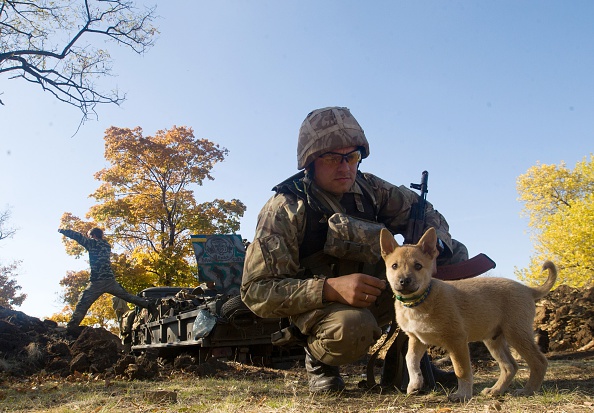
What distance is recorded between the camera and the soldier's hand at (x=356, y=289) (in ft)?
14.3

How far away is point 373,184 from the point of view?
5.69m

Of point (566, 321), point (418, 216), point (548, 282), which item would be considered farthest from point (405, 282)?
point (566, 321)

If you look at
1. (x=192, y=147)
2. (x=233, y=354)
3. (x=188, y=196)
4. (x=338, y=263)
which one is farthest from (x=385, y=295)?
(x=192, y=147)

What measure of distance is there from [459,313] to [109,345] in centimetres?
Answer: 708

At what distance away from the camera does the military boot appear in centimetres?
483

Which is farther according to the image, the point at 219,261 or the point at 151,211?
the point at 151,211

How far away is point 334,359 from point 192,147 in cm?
2568

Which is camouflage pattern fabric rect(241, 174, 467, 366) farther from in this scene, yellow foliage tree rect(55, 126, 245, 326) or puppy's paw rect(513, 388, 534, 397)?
yellow foliage tree rect(55, 126, 245, 326)

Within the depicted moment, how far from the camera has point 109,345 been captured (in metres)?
9.50

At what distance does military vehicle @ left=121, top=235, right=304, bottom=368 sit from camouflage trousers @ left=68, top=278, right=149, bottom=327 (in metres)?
0.61

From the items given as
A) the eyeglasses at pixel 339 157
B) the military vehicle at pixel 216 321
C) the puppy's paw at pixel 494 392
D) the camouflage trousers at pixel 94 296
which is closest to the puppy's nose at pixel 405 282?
the puppy's paw at pixel 494 392

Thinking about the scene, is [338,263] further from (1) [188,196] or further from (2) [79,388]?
(1) [188,196]

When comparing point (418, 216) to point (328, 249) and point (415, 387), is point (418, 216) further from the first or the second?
point (415, 387)

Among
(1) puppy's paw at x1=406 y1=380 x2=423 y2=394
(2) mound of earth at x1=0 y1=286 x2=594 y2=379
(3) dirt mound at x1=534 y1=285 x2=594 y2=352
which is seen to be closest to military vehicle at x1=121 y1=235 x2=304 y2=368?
(2) mound of earth at x1=0 y1=286 x2=594 y2=379
